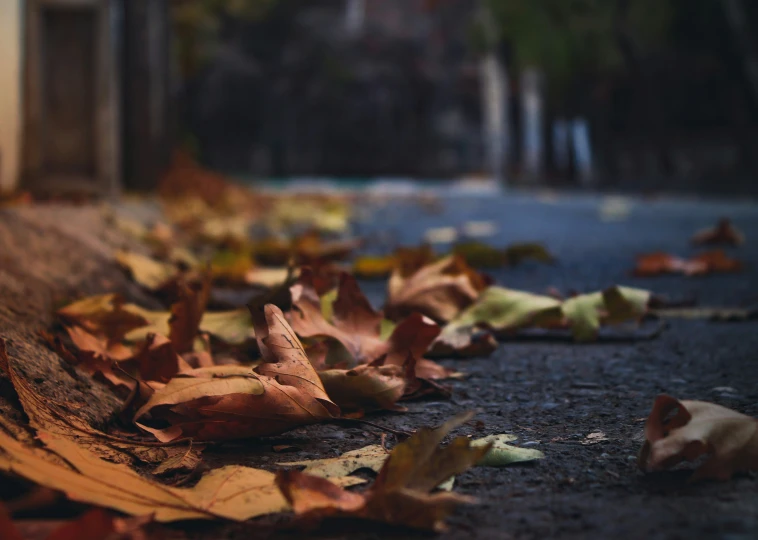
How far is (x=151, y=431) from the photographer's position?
1.06 meters

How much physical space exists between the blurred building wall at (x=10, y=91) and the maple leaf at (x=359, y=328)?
2574mm

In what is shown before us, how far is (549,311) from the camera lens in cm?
169

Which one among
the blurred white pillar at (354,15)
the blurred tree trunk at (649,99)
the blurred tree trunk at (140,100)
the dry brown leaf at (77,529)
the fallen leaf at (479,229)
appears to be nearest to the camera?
the dry brown leaf at (77,529)

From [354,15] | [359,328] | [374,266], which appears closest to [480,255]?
[374,266]

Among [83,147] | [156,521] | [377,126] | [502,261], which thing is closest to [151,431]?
[156,521]

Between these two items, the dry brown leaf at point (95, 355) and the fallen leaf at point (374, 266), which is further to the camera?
the fallen leaf at point (374, 266)

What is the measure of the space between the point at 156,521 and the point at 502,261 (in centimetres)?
206

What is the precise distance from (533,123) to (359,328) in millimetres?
14959

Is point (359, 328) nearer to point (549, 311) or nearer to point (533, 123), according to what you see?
point (549, 311)

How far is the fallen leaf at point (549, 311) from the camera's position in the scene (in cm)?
168

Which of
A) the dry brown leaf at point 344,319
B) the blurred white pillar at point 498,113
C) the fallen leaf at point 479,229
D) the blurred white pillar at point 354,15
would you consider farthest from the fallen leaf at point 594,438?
the blurred white pillar at point 354,15

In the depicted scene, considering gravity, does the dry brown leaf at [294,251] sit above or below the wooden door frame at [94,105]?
below

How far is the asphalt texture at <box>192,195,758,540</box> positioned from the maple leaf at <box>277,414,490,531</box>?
0.07 feet

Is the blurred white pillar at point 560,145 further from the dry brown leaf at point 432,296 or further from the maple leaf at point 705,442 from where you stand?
the maple leaf at point 705,442
